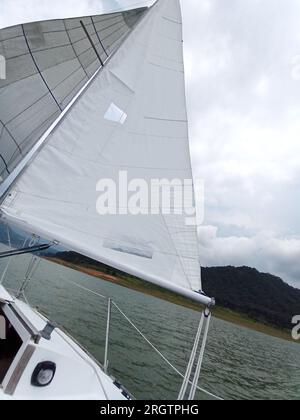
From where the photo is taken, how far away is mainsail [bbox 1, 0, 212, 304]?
589 cm

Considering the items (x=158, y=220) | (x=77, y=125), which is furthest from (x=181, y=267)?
(x=77, y=125)

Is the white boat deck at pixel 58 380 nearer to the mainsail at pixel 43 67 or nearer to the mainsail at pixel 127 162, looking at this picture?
the mainsail at pixel 127 162

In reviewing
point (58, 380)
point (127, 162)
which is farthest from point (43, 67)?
point (58, 380)

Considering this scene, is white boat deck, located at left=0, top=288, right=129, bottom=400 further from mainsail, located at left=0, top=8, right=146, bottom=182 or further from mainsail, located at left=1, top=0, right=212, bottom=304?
mainsail, located at left=0, top=8, right=146, bottom=182

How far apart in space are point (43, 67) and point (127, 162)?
354cm

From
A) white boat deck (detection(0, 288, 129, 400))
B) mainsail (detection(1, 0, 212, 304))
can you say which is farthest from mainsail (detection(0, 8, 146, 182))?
white boat deck (detection(0, 288, 129, 400))

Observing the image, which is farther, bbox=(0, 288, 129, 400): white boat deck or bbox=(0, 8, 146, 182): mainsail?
bbox=(0, 8, 146, 182): mainsail

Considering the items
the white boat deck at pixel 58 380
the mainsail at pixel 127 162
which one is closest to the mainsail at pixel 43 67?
the mainsail at pixel 127 162

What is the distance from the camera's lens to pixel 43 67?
8109 millimetres

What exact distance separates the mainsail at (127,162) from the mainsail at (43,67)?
0.97 metres

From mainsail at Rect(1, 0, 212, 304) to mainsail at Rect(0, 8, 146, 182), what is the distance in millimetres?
974

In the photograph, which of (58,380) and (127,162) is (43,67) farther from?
(58,380)

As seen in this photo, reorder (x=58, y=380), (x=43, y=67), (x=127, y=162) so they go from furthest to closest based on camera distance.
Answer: (x=43, y=67) < (x=127, y=162) < (x=58, y=380)

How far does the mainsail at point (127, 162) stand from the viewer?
19.3ft
